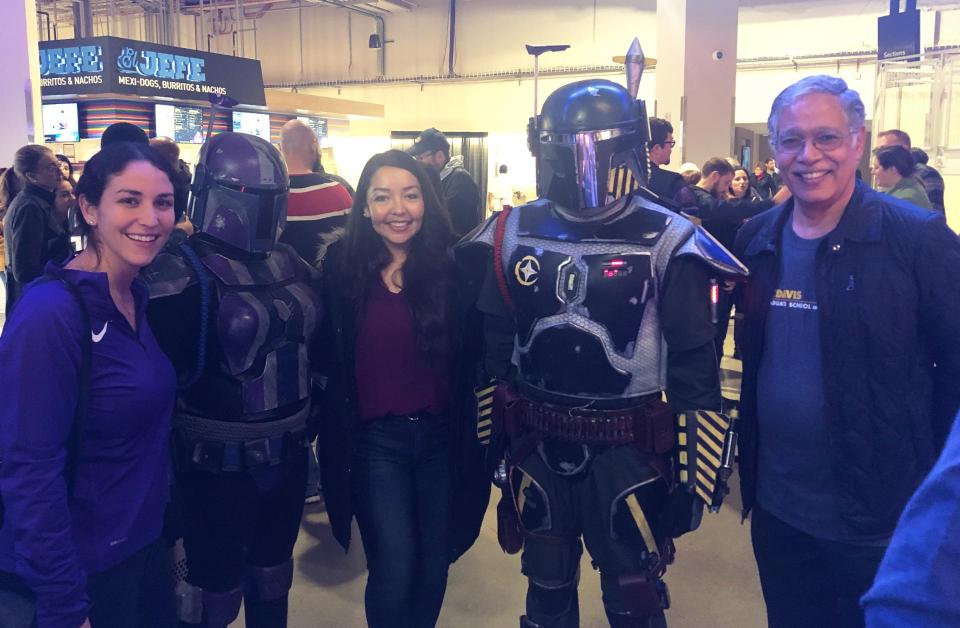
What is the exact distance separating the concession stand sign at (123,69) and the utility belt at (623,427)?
687 centimetres

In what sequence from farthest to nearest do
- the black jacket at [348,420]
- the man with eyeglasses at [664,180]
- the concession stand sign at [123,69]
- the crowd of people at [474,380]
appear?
the concession stand sign at [123,69] < the man with eyeglasses at [664,180] < the black jacket at [348,420] < the crowd of people at [474,380]

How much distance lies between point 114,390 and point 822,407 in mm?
1486

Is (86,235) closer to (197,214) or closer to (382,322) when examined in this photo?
(197,214)

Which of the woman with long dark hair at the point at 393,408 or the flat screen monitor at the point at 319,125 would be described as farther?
the flat screen monitor at the point at 319,125

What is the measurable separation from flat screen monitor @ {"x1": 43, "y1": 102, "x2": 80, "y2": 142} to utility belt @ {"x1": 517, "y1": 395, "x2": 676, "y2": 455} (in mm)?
8337

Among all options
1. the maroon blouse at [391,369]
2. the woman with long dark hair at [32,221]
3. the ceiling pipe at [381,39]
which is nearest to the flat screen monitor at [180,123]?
the woman with long dark hair at [32,221]

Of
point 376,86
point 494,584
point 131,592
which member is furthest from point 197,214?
point 376,86

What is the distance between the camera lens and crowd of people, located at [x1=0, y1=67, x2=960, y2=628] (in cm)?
166

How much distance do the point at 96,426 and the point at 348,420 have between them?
31.4 inches

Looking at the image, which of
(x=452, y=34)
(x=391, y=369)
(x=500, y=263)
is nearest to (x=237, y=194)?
(x=391, y=369)

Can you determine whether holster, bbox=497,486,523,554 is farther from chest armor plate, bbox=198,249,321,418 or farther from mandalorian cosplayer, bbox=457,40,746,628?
chest armor plate, bbox=198,249,321,418

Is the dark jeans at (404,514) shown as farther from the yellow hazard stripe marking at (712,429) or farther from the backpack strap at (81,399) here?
the backpack strap at (81,399)

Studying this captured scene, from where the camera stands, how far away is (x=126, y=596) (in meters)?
1.72

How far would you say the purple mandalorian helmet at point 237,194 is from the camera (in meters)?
2.21
